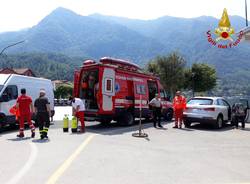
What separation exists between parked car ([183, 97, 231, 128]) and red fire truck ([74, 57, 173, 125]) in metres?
2.43

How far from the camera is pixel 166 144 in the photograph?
38.8 feet

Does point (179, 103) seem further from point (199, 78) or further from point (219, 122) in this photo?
point (199, 78)

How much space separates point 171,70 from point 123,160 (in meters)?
47.5

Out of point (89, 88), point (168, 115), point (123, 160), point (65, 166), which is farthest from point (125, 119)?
point (65, 166)

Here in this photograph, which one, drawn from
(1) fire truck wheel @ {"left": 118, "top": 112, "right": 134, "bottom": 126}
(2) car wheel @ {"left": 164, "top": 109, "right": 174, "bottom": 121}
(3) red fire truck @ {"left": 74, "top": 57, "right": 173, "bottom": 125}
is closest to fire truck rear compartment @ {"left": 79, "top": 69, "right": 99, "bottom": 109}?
(3) red fire truck @ {"left": 74, "top": 57, "right": 173, "bottom": 125}

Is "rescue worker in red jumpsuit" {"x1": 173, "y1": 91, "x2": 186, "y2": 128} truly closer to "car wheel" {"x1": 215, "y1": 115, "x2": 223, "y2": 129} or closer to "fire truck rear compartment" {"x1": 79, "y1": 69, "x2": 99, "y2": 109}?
"car wheel" {"x1": 215, "y1": 115, "x2": 223, "y2": 129}

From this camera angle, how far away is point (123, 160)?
28.9 ft

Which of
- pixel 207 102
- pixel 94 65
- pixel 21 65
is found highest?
pixel 21 65

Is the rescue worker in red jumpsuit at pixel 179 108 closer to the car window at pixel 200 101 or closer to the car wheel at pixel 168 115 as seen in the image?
the car window at pixel 200 101

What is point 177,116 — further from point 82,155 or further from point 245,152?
point 82,155

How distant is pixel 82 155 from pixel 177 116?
8.84 meters

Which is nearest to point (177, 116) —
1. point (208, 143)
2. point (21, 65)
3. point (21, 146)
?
point (208, 143)

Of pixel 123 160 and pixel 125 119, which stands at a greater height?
pixel 125 119

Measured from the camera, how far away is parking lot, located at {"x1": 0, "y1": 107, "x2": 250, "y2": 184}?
707 centimetres
